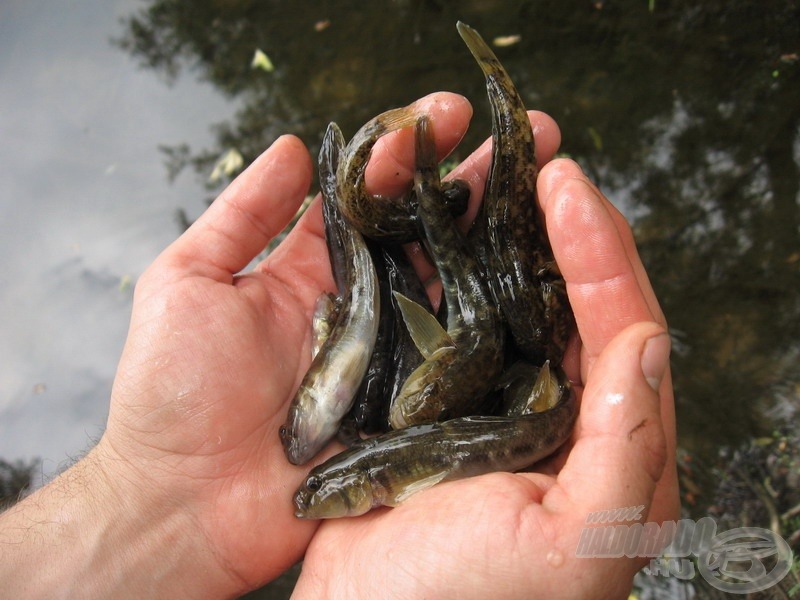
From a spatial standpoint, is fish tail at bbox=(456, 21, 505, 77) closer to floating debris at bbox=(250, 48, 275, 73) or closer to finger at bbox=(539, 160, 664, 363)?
finger at bbox=(539, 160, 664, 363)

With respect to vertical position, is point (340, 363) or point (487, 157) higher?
point (487, 157)

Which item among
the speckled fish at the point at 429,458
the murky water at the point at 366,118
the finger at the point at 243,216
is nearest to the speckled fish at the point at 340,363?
the speckled fish at the point at 429,458

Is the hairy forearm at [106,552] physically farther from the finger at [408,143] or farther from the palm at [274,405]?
the finger at [408,143]

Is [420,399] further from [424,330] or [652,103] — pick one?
[652,103]

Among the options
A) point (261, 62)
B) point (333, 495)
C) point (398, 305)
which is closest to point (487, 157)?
point (398, 305)

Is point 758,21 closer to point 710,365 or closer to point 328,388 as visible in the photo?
point 710,365

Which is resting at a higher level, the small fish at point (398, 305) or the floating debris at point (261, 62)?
the floating debris at point (261, 62)
